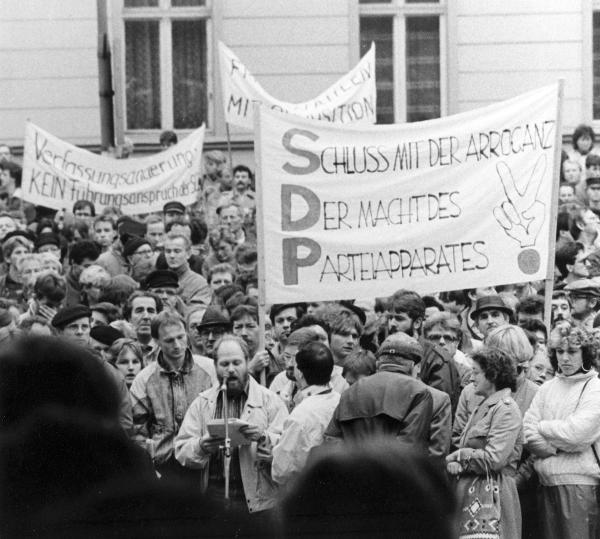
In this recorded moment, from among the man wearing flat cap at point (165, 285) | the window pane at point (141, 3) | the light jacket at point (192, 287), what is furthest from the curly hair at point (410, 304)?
the window pane at point (141, 3)

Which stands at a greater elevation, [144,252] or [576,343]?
[144,252]

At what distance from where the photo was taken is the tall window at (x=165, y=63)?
63.9ft

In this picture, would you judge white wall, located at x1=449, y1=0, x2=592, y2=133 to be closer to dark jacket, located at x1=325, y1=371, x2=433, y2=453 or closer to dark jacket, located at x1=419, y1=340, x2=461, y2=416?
dark jacket, located at x1=419, y1=340, x2=461, y2=416

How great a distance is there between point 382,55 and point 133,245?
8.53 m

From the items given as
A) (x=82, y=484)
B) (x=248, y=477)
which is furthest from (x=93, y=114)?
(x=82, y=484)

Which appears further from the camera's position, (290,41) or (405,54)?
(405,54)

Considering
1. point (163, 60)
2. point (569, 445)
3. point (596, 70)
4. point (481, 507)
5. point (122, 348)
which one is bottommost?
point (481, 507)

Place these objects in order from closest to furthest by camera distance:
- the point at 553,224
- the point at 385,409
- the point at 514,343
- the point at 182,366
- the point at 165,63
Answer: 1. the point at 385,409
2. the point at 514,343
3. the point at 182,366
4. the point at 553,224
5. the point at 165,63

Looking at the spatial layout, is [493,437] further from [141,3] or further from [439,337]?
[141,3]

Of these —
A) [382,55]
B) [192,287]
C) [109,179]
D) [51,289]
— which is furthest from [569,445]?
[382,55]

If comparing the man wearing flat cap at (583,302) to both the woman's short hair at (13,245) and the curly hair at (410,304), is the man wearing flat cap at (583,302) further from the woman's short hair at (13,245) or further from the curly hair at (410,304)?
the woman's short hair at (13,245)

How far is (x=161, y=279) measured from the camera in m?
10.5

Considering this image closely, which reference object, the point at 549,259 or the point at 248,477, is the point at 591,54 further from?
the point at 248,477

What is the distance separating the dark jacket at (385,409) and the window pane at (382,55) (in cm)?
1329
